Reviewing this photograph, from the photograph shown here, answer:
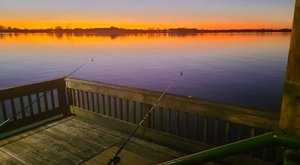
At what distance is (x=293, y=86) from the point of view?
1.26m

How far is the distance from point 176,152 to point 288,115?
3.31m

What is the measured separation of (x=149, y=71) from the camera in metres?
26.1

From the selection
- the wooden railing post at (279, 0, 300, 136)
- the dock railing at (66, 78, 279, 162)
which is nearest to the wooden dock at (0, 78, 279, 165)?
the dock railing at (66, 78, 279, 162)

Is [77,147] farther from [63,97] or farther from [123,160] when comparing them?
[63,97]

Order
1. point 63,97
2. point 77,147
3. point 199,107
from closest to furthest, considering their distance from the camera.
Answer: point 199,107
point 77,147
point 63,97

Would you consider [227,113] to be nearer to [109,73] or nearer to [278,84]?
[278,84]

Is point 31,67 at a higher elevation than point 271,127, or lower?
lower

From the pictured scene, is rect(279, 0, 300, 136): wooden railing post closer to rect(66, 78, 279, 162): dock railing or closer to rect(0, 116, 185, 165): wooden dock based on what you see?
rect(66, 78, 279, 162): dock railing

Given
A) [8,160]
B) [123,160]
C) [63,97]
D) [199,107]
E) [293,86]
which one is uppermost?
[293,86]

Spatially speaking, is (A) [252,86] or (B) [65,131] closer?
(B) [65,131]

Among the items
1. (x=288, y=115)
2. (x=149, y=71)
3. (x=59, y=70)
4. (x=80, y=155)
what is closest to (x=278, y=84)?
(x=149, y=71)

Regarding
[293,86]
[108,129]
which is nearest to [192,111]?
[108,129]

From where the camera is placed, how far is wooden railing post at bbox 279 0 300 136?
1244 millimetres

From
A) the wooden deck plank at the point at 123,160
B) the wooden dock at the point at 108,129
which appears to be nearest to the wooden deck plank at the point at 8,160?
the wooden dock at the point at 108,129
